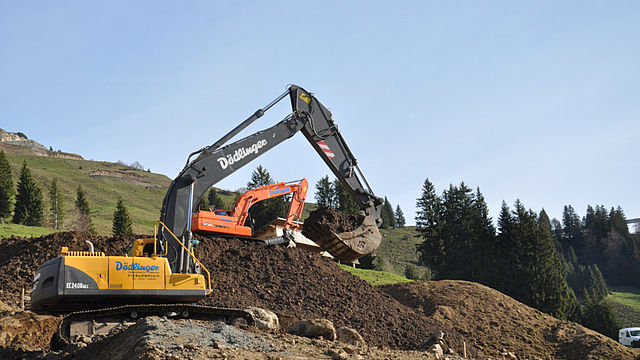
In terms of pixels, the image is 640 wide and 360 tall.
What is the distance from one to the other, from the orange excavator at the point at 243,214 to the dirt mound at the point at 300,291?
2.08 ft

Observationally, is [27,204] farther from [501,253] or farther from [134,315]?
[134,315]

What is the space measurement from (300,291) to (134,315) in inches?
280

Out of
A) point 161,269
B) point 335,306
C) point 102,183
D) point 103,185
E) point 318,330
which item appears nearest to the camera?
point 161,269

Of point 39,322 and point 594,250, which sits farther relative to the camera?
point 594,250

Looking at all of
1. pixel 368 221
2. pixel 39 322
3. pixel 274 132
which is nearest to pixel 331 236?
pixel 368 221

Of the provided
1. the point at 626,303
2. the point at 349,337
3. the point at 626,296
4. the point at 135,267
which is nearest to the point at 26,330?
the point at 135,267

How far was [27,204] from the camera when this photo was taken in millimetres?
53469

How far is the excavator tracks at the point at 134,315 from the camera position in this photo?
1014 centimetres

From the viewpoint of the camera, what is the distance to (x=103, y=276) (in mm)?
10125

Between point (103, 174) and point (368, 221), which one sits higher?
point (103, 174)

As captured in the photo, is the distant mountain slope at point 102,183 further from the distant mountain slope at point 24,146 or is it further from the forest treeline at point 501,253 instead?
the forest treeline at point 501,253

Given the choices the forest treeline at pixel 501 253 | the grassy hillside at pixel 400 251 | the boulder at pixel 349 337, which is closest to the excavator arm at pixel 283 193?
the boulder at pixel 349 337

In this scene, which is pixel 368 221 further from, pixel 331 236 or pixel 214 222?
pixel 214 222

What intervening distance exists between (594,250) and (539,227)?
7105cm
